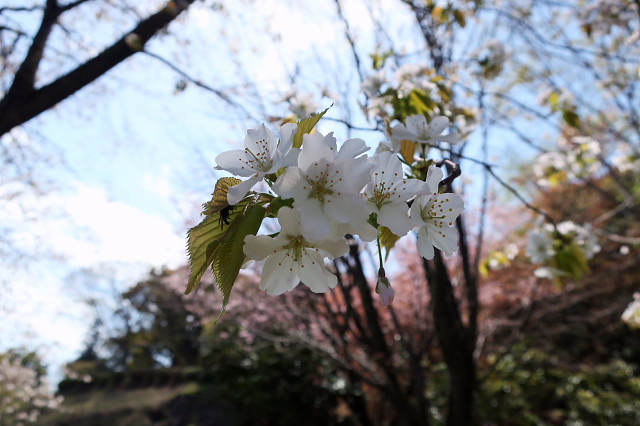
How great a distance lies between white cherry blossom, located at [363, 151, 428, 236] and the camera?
0.57 meters

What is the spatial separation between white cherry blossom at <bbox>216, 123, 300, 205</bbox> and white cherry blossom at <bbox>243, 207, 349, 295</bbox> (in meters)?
0.09

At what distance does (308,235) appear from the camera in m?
0.49

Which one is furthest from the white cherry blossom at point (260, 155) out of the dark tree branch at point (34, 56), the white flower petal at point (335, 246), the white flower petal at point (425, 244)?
the dark tree branch at point (34, 56)

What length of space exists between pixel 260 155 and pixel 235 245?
148 mm

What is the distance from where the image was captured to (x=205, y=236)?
58 cm

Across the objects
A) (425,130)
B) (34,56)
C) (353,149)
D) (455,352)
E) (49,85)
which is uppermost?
(34,56)

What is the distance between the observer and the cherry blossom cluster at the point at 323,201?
52 centimetres

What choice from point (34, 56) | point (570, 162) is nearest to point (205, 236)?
point (34, 56)

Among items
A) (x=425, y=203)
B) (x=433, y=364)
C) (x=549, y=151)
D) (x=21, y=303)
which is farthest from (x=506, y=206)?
(x=425, y=203)

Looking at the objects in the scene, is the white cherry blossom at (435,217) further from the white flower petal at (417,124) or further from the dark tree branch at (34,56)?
the dark tree branch at (34,56)

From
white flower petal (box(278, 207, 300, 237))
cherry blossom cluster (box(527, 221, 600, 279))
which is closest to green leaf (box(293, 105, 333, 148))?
white flower petal (box(278, 207, 300, 237))

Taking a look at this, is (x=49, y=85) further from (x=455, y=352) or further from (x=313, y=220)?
(x=455, y=352)

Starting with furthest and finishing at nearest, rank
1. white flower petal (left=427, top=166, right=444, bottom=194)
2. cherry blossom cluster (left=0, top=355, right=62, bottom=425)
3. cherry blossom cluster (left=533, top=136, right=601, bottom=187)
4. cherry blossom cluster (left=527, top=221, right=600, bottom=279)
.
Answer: cherry blossom cluster (left=0, top=355, right=62, bottom=425)
cherry blossom cluster (left=533, top=136, right=601, bottom=187)
cherry blossom cluster (left=527, top=221, right=600, bottom=279)
white flower petal (left=427, top=166, right=444, bottom=194)

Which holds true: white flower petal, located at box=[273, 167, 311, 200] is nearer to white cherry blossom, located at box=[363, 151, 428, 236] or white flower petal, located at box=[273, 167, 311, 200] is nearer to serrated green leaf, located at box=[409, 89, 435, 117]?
white cherry blossom, located at box=[363, 151, 428, 236]
